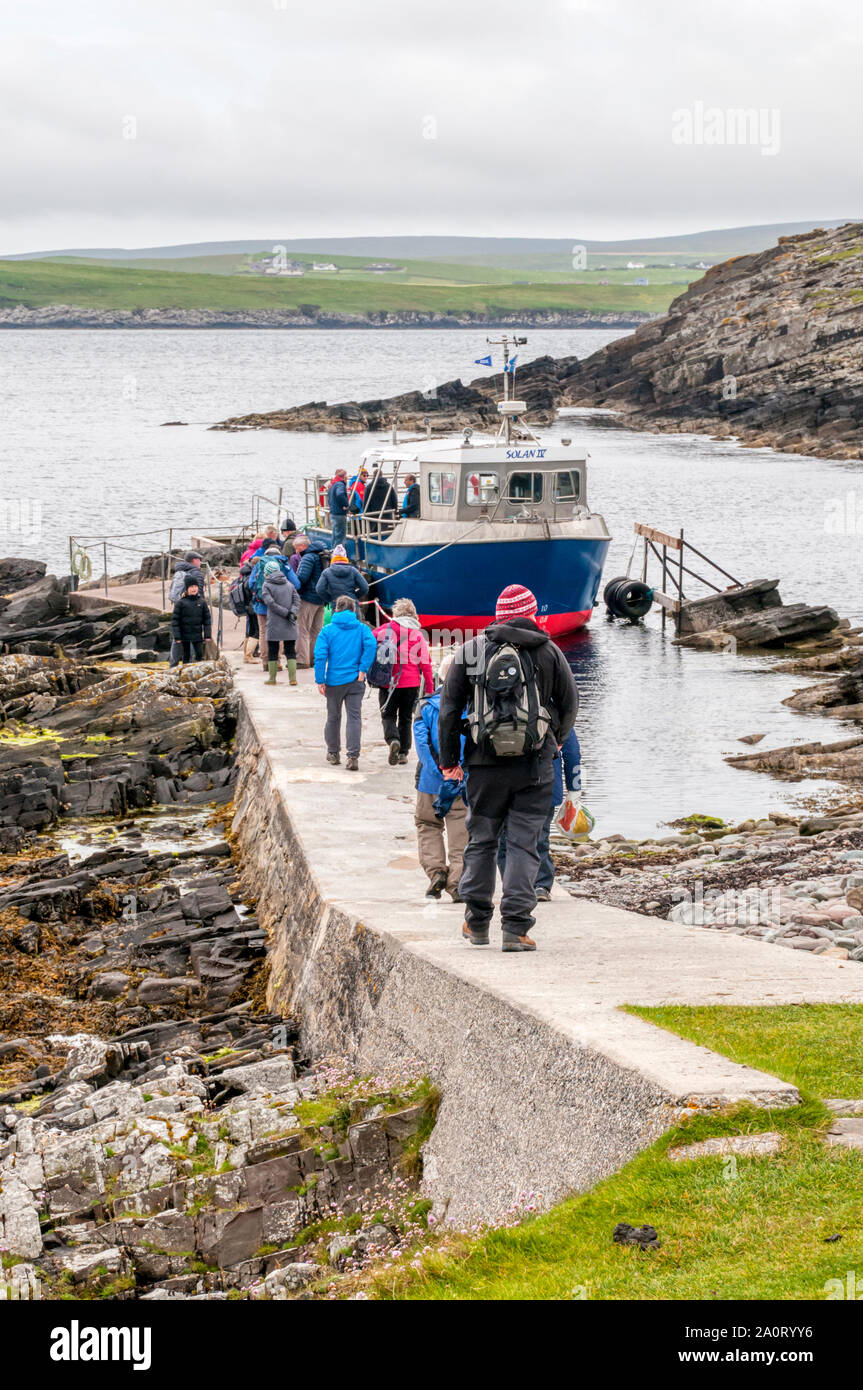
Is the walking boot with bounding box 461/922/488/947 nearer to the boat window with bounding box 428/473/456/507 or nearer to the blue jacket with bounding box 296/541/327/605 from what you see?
the blue jacket with bounding box 296/541/327/605

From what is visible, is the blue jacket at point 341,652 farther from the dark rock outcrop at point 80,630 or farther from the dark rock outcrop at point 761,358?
the dark rock outcrop at point 761,358

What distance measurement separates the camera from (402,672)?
14461 millimetres

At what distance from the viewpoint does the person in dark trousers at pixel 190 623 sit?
74.6 feet

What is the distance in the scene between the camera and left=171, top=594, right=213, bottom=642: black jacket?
22.8 metres

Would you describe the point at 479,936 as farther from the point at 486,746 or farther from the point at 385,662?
the point at 385,662

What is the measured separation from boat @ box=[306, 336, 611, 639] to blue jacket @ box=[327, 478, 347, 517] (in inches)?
29.9

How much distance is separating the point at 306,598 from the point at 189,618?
101 inches

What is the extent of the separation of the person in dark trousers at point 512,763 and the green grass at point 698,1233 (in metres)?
2.41

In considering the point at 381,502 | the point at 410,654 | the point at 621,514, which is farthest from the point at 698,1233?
the point at 621,514

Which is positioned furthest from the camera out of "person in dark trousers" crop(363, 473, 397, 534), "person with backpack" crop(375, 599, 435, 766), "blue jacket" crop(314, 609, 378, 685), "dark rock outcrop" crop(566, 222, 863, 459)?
"dark rock outcrop" crop(566, 222, 863, 459)

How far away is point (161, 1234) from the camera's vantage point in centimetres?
720

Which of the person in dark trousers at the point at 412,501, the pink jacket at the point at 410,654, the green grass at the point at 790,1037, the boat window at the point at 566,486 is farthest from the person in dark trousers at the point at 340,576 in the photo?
the boat window at the point at 566,486

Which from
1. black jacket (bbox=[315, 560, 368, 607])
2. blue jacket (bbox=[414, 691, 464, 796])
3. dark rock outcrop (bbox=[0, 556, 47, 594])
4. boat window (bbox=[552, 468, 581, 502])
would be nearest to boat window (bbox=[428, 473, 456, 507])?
boat window (bbox=[552, 468, 581, 502])
